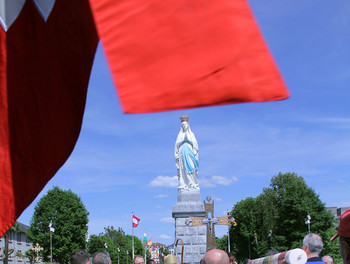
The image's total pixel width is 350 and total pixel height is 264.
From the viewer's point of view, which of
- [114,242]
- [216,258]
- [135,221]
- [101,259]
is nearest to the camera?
[216,258]

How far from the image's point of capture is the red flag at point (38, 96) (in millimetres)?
3234

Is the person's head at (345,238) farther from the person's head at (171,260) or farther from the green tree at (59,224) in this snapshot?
the green tree at (59,224)

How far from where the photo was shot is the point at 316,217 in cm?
5056

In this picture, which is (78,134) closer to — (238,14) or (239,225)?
(238,14)

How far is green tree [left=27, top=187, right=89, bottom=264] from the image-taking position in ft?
172

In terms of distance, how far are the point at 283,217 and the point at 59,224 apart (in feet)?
83.0

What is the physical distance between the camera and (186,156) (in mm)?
25969

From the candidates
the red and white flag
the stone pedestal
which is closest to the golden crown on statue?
the stone pedestal

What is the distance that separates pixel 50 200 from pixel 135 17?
54.5 metres

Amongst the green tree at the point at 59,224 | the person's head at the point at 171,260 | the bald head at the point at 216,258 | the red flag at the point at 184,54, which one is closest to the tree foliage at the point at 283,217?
the green tree at the point at 59,224

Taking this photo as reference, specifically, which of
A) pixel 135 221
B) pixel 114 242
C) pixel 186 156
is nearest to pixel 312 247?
pixel 186 156

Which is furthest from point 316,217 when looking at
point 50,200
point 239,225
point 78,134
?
point 78,134

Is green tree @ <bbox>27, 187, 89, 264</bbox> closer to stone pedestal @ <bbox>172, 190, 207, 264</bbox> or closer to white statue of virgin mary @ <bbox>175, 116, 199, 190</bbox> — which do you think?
white statue of virgin mary @ <bbox>175, 116, 199, 190</bbox>

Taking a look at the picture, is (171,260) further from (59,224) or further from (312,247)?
(59,224)
